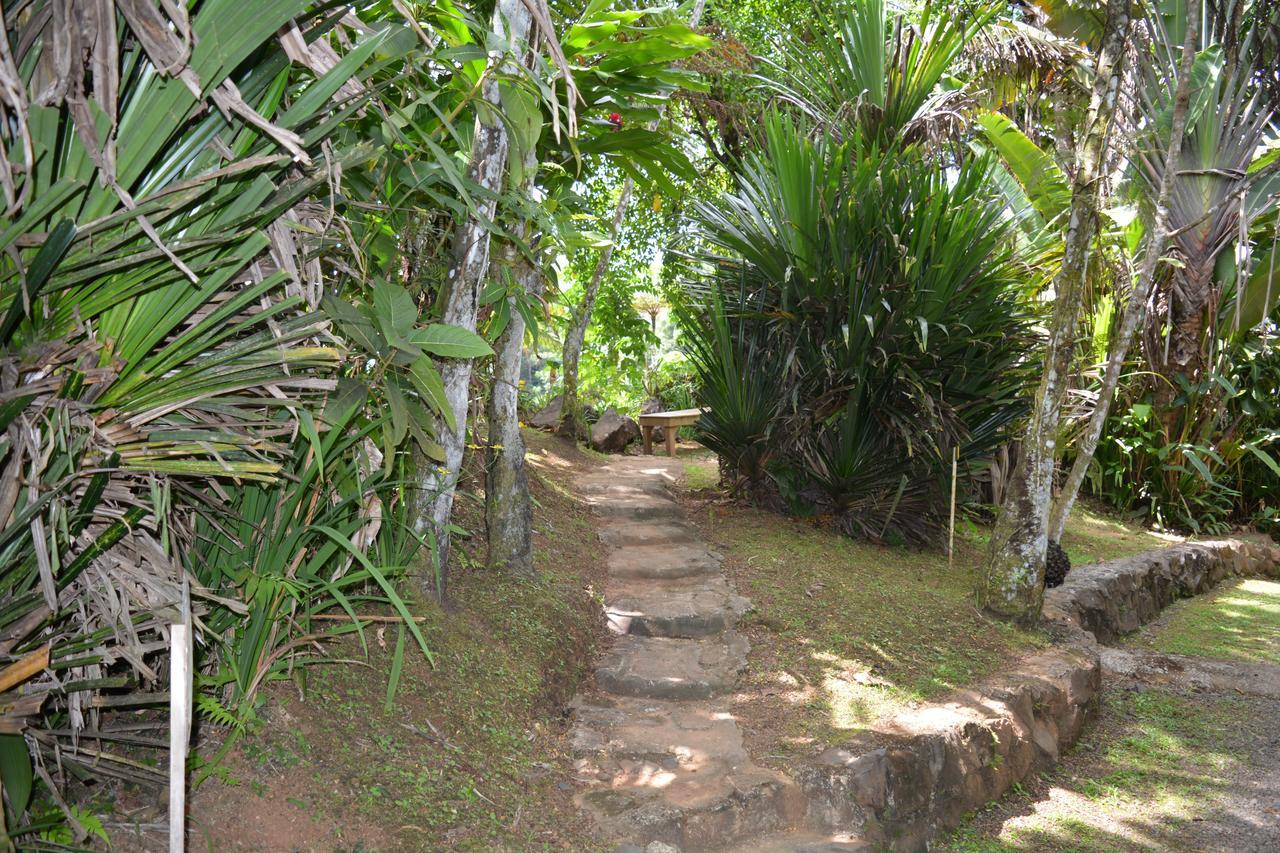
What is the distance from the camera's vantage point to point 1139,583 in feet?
22.8

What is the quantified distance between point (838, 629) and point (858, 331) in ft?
6.52

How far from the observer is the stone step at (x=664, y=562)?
18.1ft

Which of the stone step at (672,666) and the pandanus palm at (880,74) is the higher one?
the pandanus palm at (880,74)

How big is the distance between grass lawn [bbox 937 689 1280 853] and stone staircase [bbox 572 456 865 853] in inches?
32.8

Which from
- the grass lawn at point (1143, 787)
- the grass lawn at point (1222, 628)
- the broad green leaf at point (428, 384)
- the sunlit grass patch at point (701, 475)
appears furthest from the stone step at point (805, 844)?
the sunlit grass patch at point (701, 475)

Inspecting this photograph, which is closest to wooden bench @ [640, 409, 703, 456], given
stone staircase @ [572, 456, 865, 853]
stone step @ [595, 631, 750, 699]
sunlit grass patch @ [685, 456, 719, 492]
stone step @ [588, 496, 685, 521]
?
sunlit grass patch @ [685, 456, 719, 492]

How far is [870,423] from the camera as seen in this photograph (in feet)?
20.3

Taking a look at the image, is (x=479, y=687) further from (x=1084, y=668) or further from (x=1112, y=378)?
(x=1112, y=378)

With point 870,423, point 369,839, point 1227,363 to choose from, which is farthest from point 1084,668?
point 1227,363

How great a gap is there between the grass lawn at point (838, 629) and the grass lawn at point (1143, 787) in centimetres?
54

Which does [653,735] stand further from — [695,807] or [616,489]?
[616,489]

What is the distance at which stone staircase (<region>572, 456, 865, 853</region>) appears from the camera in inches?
128

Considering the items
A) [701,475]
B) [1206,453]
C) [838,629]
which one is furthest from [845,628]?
[1206,453]

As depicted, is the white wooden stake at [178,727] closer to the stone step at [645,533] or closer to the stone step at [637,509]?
the stone step at [645,533]
